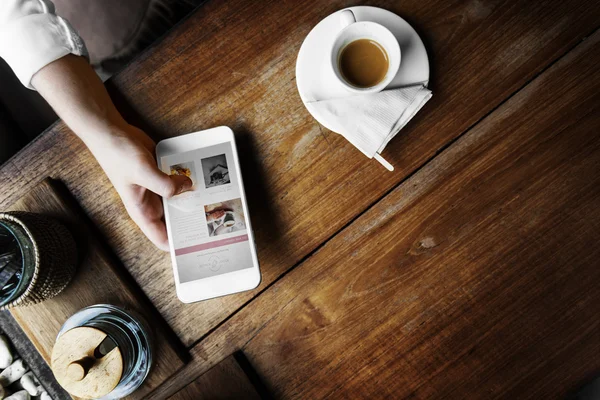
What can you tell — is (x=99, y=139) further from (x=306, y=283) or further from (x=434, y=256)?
(x=434, y=256)

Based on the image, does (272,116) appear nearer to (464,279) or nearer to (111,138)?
(111,138)

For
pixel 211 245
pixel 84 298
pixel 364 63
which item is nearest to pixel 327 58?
pixel 364 63

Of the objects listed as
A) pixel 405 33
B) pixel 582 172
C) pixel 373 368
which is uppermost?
pixel 405 33

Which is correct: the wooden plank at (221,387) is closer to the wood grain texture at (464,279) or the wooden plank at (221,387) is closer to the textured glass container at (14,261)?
the wood grain texture at (464,279)

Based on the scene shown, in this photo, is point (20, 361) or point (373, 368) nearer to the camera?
point (373, 368)

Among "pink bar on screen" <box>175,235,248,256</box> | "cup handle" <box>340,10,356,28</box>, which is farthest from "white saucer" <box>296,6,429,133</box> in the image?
"pink bar on screen" <box>175,235,248,256</box>

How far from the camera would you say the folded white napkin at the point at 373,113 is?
772mm

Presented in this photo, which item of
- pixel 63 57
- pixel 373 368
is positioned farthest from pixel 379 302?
pixel 63 57

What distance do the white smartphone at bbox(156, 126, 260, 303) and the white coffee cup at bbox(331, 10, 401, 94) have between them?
24cm

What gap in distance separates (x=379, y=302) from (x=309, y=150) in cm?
31

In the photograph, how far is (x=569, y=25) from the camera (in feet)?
2.60

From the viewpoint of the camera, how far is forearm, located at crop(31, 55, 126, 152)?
2.49ft

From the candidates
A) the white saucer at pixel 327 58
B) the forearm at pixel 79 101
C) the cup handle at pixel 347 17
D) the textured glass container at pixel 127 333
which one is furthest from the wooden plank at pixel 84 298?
the cup handle at pixel 347 17

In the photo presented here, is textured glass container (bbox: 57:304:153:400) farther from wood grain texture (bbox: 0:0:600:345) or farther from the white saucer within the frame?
the white saucer
